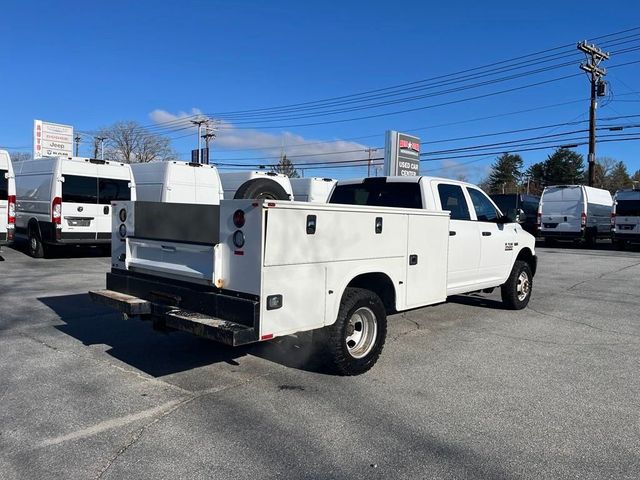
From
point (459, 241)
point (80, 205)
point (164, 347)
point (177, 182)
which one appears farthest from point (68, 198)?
point (459, 241)

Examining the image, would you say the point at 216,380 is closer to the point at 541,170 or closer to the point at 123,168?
the point at 123,168

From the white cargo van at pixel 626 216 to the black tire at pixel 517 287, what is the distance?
15775mm

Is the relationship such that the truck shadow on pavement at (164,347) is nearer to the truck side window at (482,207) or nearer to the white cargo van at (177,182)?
the truck side window at (482,207)

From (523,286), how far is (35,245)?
12.6 metres

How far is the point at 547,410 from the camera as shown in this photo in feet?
14.8

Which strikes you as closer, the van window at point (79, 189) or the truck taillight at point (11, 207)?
the truck taillight at point (11, 207)

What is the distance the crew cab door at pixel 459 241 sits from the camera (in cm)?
701

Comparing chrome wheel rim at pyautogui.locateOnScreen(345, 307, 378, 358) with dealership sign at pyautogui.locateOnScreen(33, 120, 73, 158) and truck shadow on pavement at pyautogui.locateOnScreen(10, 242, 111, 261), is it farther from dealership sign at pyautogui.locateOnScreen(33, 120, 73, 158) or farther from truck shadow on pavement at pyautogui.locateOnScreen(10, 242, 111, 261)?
dealership sign at pyautogui.locateOnScreen(33, 120, 73, 158)

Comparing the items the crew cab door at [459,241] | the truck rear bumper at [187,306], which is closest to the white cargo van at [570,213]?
the crew cab door at [459,241]

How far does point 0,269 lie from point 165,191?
4831mm

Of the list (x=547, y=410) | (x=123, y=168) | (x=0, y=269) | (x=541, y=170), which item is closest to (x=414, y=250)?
(x=547, y=410)

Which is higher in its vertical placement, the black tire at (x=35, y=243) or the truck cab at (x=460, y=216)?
the truck cab at (x=460, y=216)

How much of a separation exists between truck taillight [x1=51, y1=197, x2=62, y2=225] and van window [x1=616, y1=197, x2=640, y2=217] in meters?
20.8

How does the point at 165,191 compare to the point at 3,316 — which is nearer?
the point at 3,316
